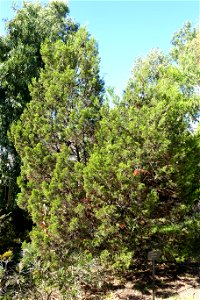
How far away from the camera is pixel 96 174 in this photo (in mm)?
8508

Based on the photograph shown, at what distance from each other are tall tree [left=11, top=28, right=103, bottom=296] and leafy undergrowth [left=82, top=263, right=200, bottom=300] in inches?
62.9

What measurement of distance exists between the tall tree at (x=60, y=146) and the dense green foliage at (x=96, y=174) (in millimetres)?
29

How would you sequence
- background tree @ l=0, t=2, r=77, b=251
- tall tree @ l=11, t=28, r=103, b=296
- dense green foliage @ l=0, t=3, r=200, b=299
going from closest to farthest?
dense green foliage @ l=0, t=3, r=200, b=299, tall tree @ l=11, t=28, r=103, b=296, background tree @ l=0, t=2, r=77, b=251

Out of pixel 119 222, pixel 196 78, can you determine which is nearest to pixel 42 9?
pixel 196 78

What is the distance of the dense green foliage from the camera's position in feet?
27.8

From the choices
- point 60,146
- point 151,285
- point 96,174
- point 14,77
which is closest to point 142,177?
point 96,174

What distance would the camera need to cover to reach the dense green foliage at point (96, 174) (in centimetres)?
847

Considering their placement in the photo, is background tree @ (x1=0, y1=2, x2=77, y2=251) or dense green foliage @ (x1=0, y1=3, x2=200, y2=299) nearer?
dense green foliage @ (x1=0, y1=3, x2=200, y2=299)

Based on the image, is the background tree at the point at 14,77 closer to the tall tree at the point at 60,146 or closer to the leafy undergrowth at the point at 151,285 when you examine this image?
the tall tree at the point at 60,146

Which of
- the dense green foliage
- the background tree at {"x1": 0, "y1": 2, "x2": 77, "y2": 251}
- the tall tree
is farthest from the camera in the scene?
the background tree at {"x1": 0, "y1": 2, "x2": 77, "y2": 251}

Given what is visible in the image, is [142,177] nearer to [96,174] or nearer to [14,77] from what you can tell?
[96,174]

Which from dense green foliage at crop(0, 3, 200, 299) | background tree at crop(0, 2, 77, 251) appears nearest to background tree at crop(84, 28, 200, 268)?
dense green foliage at crop(0, 3, 200, 299)

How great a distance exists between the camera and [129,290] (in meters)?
9.13

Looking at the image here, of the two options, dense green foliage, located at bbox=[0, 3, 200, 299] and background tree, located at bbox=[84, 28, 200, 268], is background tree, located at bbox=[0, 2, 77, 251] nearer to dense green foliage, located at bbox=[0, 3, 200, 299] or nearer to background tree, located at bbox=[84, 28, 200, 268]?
dense green foliage, located at bbox=[0, 3, 200, 299]
